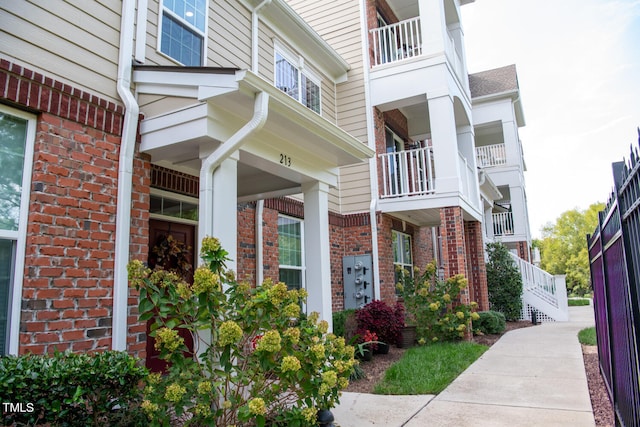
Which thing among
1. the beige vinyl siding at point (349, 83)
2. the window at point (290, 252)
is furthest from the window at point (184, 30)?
the beige vinyl siding at point (349, 83)

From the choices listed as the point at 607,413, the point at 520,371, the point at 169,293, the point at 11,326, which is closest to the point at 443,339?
the point at 520,371

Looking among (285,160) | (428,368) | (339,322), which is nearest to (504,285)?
(339,322)

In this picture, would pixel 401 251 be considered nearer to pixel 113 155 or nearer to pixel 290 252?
pixel 290 252

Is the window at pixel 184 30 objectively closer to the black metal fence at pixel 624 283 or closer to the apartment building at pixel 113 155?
the apartment building at pixel 113 155

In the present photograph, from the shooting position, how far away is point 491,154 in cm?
1931

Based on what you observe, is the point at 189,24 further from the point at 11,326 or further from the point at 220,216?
the point at 11,326

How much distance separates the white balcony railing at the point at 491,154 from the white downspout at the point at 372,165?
35.4ft

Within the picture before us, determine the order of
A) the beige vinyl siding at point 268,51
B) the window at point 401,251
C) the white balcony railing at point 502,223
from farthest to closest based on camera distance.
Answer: the white balcony railing at point 502,223, the window at point 401,251, the beige vinyl siding at point 268,51

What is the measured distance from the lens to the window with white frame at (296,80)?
27.5ft

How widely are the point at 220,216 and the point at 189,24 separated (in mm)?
3346

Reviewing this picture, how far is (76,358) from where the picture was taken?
2930 mm

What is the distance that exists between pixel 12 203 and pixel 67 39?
161cm

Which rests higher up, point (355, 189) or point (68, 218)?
point (355, 189)

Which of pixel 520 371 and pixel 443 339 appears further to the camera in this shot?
pixel 443 339
